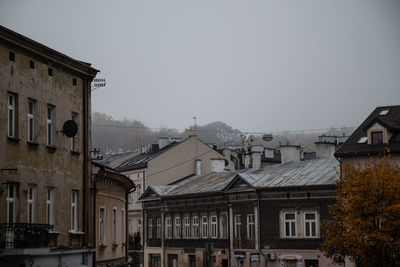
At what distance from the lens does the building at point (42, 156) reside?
25.9 meters

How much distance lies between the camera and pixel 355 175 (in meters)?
41.5

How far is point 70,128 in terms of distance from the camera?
2975cm

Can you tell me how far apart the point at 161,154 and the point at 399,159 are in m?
33.6

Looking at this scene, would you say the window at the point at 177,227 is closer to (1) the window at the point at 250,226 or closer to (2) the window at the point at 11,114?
(1) the window at the point at 250,226

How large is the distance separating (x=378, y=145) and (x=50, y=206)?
85.1 feet

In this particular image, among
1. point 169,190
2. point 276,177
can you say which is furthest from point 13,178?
point 169,190

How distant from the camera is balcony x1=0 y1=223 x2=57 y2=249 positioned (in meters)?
24.6

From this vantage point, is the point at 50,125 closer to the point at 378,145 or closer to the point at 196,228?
the point at 378,145

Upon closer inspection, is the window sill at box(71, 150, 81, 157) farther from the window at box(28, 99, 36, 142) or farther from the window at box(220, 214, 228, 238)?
the window at box(220, 214, 228, 238)

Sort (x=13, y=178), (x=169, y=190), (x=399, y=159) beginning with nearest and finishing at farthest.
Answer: (x=13, y=178) < (x=399, y=159) < (x=169, y=190)

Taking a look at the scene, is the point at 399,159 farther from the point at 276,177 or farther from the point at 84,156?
the point at 84,156

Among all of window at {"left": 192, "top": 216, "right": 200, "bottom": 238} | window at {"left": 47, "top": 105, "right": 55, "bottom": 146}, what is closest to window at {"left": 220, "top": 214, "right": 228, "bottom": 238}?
window at {"left": 192, "top": 216, "right": 200, "bottom": 238}

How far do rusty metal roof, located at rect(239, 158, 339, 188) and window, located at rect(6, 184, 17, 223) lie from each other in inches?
1149

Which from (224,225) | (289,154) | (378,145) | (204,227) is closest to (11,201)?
(378,145)
